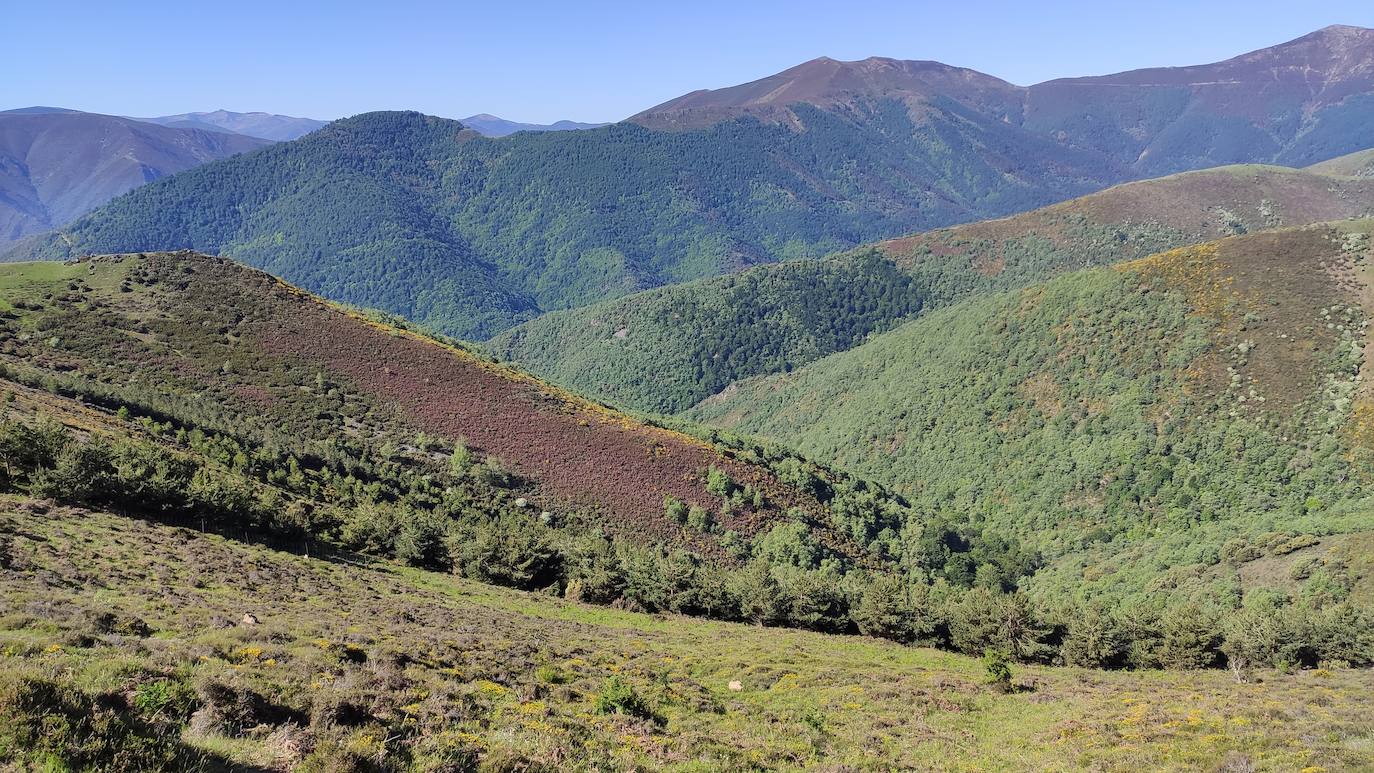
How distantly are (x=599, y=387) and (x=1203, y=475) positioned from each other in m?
136

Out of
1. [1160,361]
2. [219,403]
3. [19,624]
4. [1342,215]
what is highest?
[1342,215]

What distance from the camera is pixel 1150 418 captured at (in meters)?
92.5

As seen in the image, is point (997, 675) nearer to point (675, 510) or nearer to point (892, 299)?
point (675, 510)

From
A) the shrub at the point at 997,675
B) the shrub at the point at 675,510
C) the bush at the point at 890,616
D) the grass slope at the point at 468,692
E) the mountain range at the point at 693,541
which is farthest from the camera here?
the shrub at the point at 675,510

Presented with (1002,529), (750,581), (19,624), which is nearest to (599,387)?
(1002,529)

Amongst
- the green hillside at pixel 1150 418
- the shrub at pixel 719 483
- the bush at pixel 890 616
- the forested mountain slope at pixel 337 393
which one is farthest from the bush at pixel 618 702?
the green hillside at pixel 1150 418


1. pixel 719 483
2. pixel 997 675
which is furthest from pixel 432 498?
pixel 997 675

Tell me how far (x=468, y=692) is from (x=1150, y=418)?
99.7 m

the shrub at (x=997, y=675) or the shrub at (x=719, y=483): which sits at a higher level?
the shrub at (x=997, y=675)

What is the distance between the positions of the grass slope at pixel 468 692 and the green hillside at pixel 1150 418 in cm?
4183

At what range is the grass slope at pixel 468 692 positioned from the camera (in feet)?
38.3

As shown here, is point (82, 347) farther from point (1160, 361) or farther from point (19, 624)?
point (1160, 361)

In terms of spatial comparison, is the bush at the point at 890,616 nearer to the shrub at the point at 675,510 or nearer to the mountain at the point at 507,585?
the mountain at the point at 507,585

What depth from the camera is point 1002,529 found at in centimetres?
9600
